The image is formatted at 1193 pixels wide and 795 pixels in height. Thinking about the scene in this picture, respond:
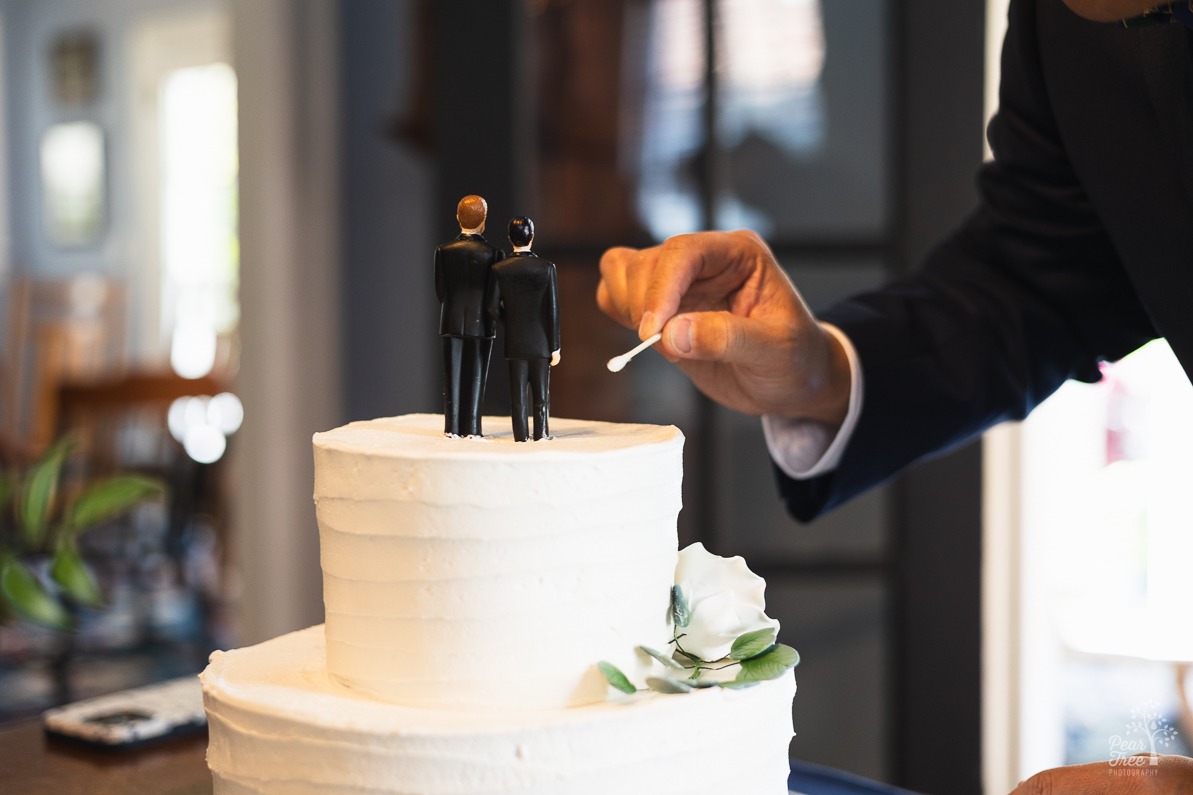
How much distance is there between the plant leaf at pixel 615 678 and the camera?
730mm

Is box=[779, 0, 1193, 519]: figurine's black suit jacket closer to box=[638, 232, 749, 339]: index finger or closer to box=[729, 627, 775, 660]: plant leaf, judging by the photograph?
box=[638, 232, 749, 339]: index finger

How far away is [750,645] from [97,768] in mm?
585

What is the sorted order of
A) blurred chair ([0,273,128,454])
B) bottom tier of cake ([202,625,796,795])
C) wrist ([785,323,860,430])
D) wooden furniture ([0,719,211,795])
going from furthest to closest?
blurred chair ([0,273,128,454]) < wrist ([785,323,860,430]) < wooden furniture ([0,719,211,795]) < bottom tier of cake ([202,625,796,795])

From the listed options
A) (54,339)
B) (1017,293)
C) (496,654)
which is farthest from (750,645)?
(54,339)

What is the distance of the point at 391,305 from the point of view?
273 cm

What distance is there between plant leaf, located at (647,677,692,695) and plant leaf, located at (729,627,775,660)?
0.05m

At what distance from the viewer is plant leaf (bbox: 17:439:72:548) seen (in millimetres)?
1090

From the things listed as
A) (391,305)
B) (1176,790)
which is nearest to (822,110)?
(391,305)

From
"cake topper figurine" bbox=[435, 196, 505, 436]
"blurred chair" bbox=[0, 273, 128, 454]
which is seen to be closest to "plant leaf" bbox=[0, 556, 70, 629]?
"cake topper figurine" bbox=[435, 196, 505, 436]

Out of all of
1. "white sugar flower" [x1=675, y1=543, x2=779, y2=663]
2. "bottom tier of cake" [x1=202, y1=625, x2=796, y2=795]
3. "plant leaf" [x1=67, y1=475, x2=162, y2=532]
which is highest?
"plant leaf" [x1=67, y1=475, x2=162, y2=532]

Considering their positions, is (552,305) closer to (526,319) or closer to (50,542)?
(526,319)

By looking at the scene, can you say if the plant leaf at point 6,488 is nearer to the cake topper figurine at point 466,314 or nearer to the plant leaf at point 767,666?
the cake topper figurine at point 466,314

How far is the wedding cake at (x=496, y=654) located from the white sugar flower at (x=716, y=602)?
2 centimetres

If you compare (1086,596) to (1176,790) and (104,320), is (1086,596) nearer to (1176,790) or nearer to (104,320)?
(1176,790)
